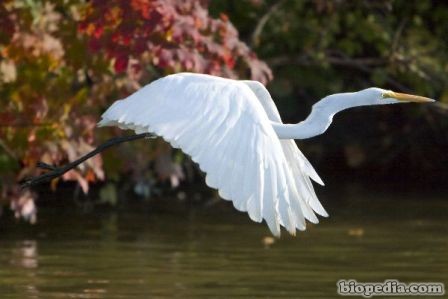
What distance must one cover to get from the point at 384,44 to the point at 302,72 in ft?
3.63

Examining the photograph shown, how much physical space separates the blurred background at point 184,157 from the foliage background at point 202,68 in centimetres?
2

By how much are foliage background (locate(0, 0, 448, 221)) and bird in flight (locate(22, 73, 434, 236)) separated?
260 centimetres

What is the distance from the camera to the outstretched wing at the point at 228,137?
6.39m

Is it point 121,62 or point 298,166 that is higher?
point 121,62

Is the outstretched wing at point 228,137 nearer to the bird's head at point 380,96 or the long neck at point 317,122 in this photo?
the long neck at point 317,122

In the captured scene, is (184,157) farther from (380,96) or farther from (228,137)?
(228,137)

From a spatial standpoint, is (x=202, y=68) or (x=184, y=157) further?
(x=184, y=157)

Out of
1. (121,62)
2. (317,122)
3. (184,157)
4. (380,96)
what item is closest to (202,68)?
(121,62)

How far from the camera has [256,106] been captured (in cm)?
704

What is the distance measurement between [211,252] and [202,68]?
165 centimetres

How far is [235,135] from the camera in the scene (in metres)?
6.76

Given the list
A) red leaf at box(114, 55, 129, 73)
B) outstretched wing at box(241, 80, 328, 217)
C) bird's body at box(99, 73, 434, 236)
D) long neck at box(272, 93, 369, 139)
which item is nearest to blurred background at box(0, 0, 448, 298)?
red leaf at box(114, 55, 129, 73)

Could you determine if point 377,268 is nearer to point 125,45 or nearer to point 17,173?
point 125,45

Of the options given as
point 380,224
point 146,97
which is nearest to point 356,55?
point 380,224
